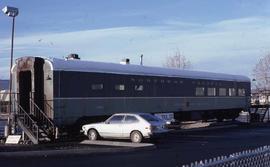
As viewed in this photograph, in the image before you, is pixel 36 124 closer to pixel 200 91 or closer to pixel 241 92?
pixel 200 91

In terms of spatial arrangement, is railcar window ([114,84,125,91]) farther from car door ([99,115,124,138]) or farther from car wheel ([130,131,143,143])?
car wheel ([130,131,143,143])

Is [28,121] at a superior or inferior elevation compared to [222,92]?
inferior

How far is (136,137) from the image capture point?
2522 centimetres

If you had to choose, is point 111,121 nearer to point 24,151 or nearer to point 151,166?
point 24,151

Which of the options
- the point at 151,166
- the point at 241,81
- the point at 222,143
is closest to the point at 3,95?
the point at 222,143

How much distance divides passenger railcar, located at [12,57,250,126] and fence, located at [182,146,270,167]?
19.7 metres

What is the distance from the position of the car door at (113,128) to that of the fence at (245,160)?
17.8 metres

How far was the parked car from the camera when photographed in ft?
81.9

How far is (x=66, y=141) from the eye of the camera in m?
26.6

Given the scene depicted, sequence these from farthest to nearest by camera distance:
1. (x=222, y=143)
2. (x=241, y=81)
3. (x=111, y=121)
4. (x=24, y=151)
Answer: (x=241, y=81) → (x=111, y=121) → (x=222, y=143) → (x=24, y=151)

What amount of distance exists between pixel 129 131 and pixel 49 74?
508cm

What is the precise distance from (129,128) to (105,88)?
4.79 m

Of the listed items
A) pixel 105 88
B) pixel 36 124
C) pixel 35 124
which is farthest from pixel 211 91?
pixel 35 124

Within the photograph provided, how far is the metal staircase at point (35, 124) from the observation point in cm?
2564
